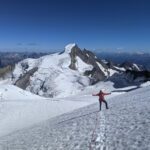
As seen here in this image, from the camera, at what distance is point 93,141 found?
18141mm

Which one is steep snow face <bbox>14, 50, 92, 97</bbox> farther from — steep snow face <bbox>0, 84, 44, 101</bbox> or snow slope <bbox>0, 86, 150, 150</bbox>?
snow slope <bbox>0, 86, 150, 150</bbox>

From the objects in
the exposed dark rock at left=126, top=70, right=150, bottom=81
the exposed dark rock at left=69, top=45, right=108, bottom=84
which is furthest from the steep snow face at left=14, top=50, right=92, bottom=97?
the exposed dark rock at left=126, top=70, right=150, bottom=81

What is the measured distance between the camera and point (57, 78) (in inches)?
5541

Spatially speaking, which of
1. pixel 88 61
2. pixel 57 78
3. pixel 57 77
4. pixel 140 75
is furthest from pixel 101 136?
pixel 88 61

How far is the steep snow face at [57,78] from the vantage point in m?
129

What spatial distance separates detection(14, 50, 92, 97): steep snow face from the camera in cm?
12912

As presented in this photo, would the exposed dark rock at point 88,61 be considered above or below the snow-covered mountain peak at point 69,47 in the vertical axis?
below

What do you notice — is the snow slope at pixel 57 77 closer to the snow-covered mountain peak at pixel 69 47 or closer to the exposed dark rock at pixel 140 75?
the snow-covered mountain peak at pixel 69 47

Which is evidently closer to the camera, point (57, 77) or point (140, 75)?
point (140, 75)

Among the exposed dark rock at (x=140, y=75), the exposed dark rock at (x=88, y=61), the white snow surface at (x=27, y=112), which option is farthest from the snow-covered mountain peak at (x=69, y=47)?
the white snow surface at (x=27, y=112)

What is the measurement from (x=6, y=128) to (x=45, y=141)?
19.6m

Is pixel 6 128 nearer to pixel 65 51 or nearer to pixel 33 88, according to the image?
pixel 33 88

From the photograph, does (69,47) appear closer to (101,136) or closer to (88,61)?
(88,61)

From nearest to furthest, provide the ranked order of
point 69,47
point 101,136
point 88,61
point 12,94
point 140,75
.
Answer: point 101,136
point 12,94
point 140,75
point 88,61
point 69,47
